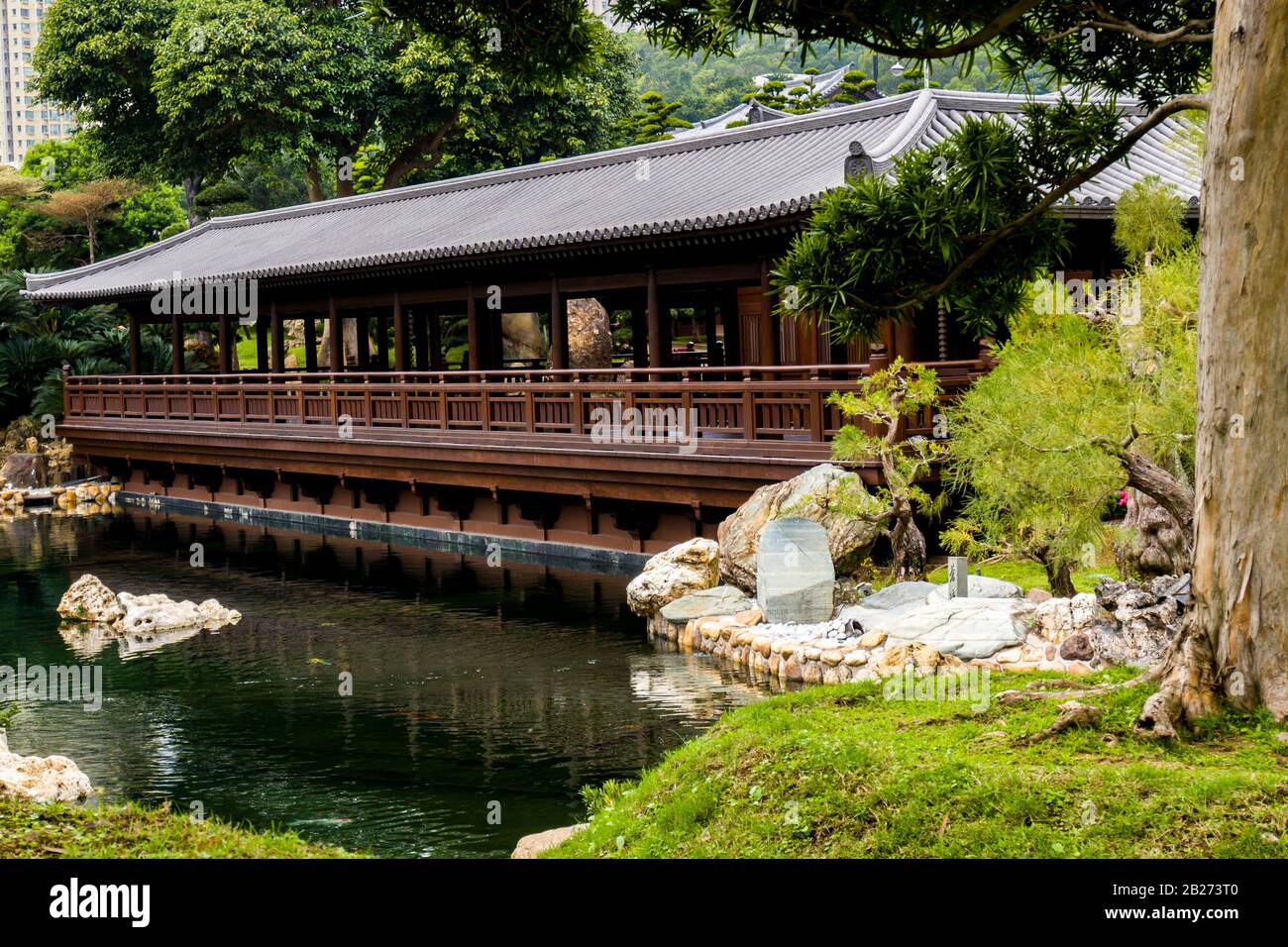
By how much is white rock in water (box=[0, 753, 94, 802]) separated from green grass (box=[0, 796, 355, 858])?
1315 millimetres

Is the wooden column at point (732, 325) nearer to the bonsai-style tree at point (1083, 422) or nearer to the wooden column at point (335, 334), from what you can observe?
the wooden column at point (335, 334)

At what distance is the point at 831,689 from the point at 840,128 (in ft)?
47.7

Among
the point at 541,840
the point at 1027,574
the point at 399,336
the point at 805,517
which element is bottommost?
the point at 541,840

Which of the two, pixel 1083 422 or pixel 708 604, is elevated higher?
pixel 1083 422

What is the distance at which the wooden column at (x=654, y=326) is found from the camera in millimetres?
19641

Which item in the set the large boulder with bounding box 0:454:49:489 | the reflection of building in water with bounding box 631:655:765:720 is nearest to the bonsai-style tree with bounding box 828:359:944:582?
the reflection of building in water with bounding box 631:655:765:720

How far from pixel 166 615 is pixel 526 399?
230 inches

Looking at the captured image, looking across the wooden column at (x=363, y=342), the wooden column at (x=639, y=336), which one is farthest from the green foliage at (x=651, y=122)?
the wooden column at (x=639, y=336)

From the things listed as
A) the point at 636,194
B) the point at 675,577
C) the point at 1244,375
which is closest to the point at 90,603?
the point at 675,577

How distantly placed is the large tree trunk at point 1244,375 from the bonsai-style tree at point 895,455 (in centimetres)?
734

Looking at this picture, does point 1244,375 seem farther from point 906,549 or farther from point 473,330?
point 473,330

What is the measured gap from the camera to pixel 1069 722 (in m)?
7.10
